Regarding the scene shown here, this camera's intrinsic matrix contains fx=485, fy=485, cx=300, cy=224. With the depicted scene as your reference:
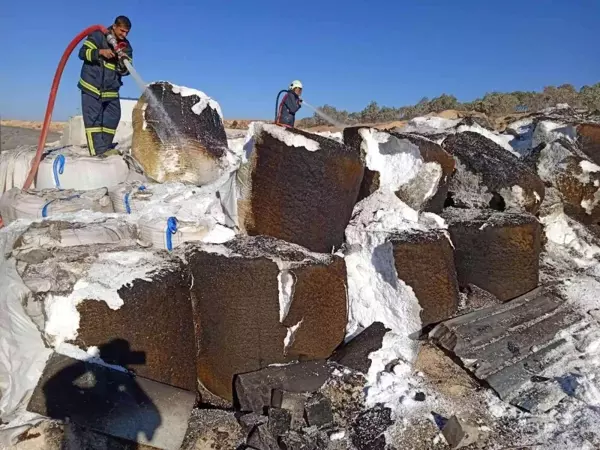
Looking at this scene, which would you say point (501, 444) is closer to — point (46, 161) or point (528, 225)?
point (528, 225)

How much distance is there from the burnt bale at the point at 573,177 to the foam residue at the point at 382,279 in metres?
1.75

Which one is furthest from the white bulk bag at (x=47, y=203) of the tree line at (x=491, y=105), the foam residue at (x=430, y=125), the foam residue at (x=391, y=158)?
the tree line at (x=491, y=105)

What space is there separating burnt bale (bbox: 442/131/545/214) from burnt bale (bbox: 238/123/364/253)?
1.13 m

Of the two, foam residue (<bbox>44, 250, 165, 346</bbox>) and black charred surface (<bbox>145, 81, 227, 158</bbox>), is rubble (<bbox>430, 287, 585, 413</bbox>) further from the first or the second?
black charred surface (<bbox>145, 81, 227, 158</bbox>)

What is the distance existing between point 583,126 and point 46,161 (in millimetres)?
4763

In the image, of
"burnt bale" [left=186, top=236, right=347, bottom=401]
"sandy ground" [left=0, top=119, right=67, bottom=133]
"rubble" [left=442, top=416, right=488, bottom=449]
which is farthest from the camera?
"sandy ground" [left=0, top=119, right=67, bottom=133]

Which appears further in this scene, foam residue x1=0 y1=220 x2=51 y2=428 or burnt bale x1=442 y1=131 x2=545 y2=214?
burnt bale x1=442 y1=131 x2=545 y2=214

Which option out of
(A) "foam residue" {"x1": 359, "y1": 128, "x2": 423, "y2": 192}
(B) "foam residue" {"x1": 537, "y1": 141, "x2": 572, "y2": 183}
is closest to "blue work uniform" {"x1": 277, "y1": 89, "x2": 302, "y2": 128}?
(B) "foam residue" {"x1": 537, "y1": 141, "x2": 572, "y2": 183}

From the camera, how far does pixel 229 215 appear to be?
10.4 feet

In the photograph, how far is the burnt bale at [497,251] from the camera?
321cm

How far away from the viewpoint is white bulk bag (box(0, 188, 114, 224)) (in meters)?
3.17

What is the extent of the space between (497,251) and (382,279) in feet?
2.73

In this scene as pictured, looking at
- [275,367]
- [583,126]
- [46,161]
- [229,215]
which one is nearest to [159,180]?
[46,161]

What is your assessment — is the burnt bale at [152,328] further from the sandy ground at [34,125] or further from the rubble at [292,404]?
the sandy ground at [34,125]
